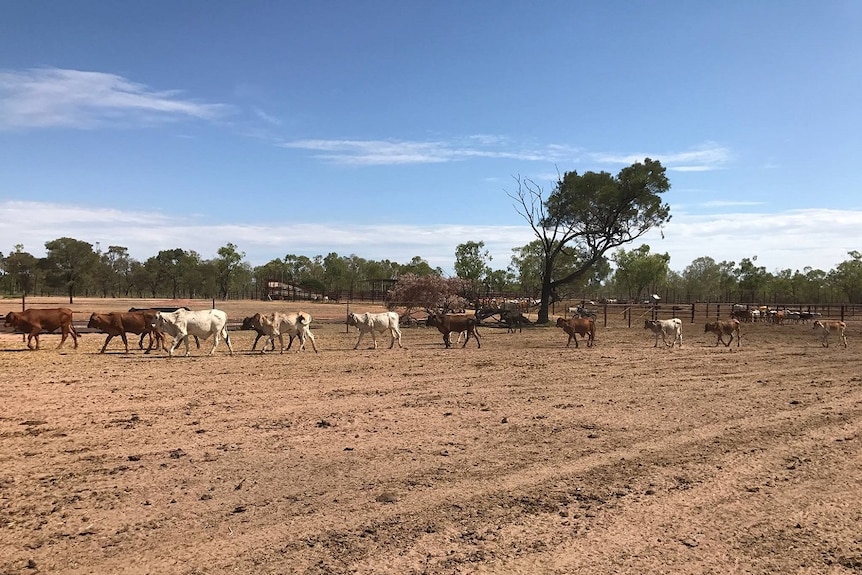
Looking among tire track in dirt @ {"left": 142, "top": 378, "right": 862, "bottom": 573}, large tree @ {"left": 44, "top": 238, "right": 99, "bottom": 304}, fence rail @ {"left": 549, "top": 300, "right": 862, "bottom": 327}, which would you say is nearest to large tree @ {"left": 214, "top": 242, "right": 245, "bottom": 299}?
large tree @ {"left": 44, "top": 238, "right": 99, "bottom": 304}

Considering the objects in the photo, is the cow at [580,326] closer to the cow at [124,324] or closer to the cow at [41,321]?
the cow at [124,324]

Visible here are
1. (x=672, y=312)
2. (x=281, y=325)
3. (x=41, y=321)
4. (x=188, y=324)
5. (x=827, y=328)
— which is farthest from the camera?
(x=672, y=312)

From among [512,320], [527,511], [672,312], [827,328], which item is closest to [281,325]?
[527,511]

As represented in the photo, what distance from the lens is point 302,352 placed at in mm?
18484

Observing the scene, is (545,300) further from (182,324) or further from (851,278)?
(851,278)

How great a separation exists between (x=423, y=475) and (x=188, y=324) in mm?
12948

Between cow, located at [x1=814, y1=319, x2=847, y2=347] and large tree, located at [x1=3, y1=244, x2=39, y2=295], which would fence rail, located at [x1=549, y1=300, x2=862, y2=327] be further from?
large tree, located at [x1=3, y1=244, x2=39, y2=295]

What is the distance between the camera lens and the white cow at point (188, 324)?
55.1ft

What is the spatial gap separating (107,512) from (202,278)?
87.9 meters

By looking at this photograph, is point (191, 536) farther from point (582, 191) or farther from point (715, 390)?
point (582, 191)

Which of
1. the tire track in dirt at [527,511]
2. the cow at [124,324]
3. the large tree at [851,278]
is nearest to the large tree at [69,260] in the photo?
the cow at [124,324]

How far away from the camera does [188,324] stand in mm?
16969

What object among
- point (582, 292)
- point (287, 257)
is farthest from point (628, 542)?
point (287, 257)

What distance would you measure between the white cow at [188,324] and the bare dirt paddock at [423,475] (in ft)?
12.8
